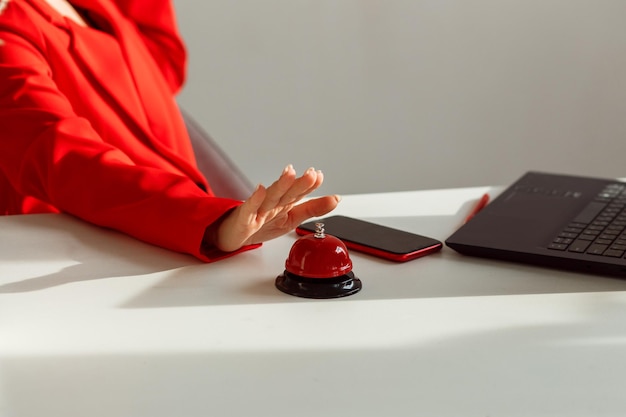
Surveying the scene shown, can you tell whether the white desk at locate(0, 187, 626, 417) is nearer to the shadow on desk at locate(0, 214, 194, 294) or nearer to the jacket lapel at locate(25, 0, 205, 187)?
the shadow on desk at locate(0, 214, 194, 294)

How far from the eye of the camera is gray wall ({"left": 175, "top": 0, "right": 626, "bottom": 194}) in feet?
7.99

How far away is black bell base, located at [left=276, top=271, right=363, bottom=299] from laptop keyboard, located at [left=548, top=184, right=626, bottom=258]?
9.0 inches

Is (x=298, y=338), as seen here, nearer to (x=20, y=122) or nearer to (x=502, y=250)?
(x=502, y=250)

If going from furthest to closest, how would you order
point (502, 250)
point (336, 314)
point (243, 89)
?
point (243, 89) → point (502, 250) → point (336, 314)


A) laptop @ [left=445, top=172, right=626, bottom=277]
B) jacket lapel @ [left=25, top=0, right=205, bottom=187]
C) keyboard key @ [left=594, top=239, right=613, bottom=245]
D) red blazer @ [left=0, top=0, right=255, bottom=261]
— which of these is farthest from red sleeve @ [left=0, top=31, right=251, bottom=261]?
keyboard key @ [left=594, top=239, right=613, bottom=245]

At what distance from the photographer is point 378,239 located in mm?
956

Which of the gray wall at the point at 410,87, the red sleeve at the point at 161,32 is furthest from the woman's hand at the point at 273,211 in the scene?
the gray wall at the point at 410,87

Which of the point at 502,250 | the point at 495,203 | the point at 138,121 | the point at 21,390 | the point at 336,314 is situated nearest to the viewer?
the point at 21,390

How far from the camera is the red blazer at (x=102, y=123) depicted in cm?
100

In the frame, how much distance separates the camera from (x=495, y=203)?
3.59 ft

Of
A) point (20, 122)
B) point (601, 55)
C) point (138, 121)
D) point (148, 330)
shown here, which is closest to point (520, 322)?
point (148, 330)

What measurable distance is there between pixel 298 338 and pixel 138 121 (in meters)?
0.83

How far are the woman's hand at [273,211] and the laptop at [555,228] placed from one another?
0.16 m

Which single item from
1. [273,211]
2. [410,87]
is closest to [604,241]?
[273,211]
